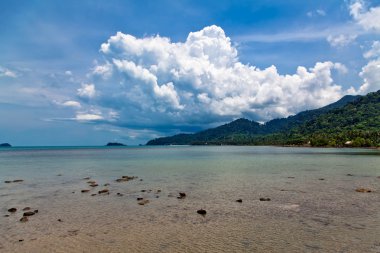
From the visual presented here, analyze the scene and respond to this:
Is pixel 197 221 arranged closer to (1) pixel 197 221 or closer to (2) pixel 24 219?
(1) pixel 197 221

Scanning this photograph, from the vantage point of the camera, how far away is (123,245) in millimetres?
21672

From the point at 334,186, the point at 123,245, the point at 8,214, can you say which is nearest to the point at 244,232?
the point at 123,245

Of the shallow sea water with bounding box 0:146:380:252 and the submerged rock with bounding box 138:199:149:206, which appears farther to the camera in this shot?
the submerged rock with bounding box 138:199:149:206

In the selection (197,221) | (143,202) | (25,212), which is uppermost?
(25,212)

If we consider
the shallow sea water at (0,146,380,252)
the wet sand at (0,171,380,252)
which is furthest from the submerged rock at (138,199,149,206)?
the shallow sea water at (0,146,380,252)

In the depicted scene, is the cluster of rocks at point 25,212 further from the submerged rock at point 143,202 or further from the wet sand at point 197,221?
the submerged rock at point 143,202

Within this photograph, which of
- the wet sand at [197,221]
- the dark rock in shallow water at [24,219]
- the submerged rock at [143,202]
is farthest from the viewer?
the submerged rock at [143,202]

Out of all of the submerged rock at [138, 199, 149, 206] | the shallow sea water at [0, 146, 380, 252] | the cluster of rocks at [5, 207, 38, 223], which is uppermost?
the cluster of rocks at [5, 207, 38, 223]

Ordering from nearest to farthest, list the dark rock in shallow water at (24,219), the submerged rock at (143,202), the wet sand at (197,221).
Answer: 1. the wet sand at (197,221)
2. the dark rock in shallow water at (24,219)
3. the submerged rock at (143,202)

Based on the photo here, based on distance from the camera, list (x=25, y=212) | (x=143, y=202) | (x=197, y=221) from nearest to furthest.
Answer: (x=197, y=221) < (x=25, y=212) < (x=143, y=202)

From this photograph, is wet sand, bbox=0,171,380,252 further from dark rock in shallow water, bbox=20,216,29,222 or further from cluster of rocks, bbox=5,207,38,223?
cluster of rocks, bbox=5,207,38,223

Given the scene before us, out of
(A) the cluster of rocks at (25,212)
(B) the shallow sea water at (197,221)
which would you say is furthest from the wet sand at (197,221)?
(A) the cluster of rocks at (25,212)

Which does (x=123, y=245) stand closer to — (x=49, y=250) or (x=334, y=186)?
(x=49, y=250)

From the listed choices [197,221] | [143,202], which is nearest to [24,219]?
[143,202]
